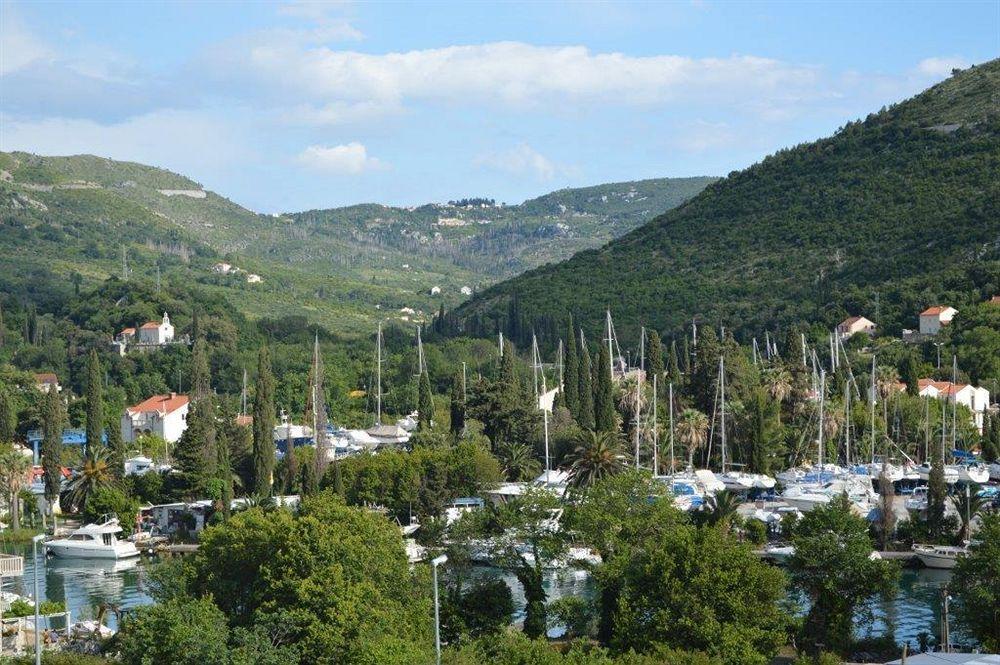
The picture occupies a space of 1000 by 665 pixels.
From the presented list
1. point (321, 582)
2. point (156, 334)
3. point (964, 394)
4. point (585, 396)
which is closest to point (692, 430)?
point (585, 396)

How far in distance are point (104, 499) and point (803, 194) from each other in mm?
116036

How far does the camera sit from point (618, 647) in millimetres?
40594

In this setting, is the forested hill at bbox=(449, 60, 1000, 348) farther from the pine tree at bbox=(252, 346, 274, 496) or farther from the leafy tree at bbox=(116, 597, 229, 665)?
the leafy tree at bbox=(116, 597, 229, 665)

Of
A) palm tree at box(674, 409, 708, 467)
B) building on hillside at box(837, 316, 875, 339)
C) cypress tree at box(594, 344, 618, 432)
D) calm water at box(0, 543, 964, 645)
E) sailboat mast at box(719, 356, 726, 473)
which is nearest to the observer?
calm water at box(0, 543, 964, 645)

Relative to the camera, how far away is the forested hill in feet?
445

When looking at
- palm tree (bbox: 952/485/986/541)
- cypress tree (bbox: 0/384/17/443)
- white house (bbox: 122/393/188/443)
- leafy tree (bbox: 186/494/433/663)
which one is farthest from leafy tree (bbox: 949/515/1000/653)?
white house (bbox: 122/393/188/443)

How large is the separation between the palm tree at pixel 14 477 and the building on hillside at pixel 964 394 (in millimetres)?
50840

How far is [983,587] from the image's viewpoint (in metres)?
43.5

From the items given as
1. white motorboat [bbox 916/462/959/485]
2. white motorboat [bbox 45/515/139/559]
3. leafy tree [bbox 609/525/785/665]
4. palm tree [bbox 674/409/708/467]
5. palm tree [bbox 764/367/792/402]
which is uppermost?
palm tree [bbox 764/367/792/402]

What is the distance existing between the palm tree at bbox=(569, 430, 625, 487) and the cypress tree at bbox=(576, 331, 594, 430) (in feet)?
48.4

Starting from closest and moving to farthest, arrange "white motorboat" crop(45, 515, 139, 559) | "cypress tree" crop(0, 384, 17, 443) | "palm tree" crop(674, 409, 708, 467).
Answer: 1. "white motorboat" crop(45, 515, 139, 559)
2. "palm tree" crop(674, 409, 708, 467)
3. "cypress tree" crop(0, 384, 17, 443)

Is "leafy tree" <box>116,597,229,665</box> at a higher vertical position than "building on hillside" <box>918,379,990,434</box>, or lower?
lower

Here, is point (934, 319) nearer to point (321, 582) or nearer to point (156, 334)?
point (156, 334)

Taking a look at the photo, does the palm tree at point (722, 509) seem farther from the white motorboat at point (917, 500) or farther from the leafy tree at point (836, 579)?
the white motorboat at point (917, 500)
